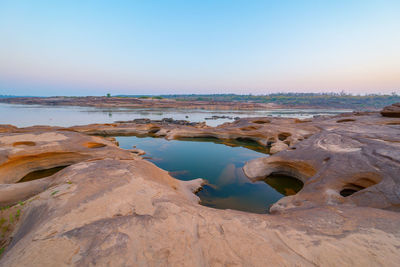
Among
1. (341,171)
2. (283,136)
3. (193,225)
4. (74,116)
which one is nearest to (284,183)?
(341,171)

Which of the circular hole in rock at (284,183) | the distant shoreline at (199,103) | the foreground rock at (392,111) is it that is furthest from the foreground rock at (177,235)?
the distant shoreline at (199,103)

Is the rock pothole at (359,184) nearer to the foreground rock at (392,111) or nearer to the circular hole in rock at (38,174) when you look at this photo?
the circular hole in rock at (38,174)

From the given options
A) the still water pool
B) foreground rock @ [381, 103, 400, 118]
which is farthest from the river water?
foreground rock @ [381, 103, 400, 118]

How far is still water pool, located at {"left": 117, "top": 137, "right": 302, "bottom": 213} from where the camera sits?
23.5 feet

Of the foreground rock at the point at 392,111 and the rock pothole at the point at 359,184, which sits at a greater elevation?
the foreground rock at the point at 392,111

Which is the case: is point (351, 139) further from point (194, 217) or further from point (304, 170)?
point (194, 217)

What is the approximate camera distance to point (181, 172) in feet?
33.4

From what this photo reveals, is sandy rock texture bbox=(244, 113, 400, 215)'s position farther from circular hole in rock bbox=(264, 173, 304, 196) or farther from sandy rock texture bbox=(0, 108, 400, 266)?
circular hole in rock bbox=(264, 173, 304, 196)

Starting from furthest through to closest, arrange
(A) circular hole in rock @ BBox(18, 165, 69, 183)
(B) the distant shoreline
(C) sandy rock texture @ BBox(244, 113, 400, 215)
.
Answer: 1. (B) the distant shoreline
2. (A) circular hole in rock @ BBox(18, 165, 69, 183)
3. (C) sandy rock texture @ BBox(244, 113, 400, 215)

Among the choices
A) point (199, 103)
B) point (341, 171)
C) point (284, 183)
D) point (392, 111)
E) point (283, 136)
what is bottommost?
point (284, 183)

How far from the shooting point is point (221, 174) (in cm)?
988

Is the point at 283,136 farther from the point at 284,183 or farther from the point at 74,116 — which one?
the point at 74,116

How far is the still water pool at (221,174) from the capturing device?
7.15 m

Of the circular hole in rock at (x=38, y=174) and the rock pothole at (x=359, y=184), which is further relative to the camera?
the circular hole in rock at (x=38, y=174)
